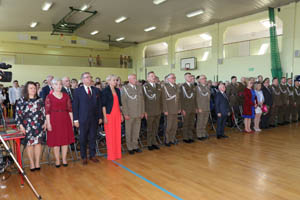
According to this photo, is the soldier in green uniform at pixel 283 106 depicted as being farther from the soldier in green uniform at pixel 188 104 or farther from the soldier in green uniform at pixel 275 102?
the soldier in green uniform at pixel 188 104

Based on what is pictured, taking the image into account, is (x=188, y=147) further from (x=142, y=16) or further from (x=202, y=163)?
(x=142, y=16)

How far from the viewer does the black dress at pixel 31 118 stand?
3.57 metres

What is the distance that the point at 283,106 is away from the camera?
779cm

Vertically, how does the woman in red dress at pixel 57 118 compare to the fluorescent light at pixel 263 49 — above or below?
below

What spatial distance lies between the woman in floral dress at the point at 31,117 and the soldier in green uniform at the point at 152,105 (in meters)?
2.06

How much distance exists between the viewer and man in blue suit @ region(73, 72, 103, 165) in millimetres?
3955

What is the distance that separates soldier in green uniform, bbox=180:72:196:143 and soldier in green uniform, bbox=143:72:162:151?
0.69m

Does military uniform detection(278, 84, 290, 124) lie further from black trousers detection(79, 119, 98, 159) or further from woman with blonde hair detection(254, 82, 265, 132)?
black trousers detection(79, 119, 98, 159)

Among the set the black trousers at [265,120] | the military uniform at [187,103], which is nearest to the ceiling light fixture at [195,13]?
the black trousers at [265,120]

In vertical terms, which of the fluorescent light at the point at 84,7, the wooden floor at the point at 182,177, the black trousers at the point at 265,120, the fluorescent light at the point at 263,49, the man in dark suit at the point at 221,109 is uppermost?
the fluorescent light at the point at 84,7

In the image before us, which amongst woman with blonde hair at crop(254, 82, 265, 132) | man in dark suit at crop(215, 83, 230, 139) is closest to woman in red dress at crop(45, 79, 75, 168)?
man in dark suit at crop(215, 83, 230, 139)

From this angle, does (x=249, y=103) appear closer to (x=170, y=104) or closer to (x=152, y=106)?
(x=170, y=104)

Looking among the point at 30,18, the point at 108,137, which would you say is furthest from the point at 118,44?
the point at 108,137

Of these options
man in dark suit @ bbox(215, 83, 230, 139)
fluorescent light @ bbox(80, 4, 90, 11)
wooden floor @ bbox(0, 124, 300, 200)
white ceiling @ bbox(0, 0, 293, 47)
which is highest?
fluorescent light @ bbox(80, 4, 90, 11)
